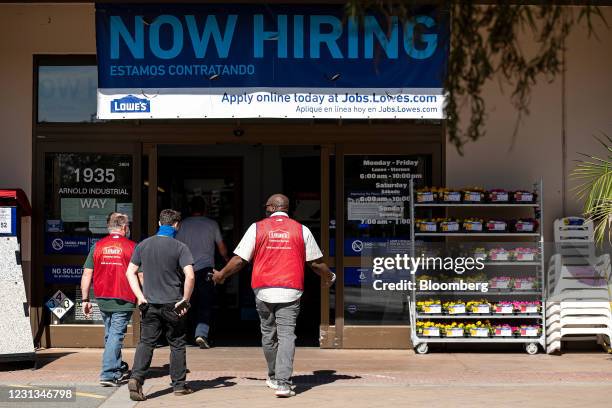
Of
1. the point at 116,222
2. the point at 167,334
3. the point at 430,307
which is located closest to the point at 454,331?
the point at 430,307

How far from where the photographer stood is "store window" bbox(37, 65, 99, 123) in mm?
11117

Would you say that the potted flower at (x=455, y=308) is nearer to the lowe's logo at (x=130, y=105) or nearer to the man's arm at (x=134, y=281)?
the man's arm at (x=134, y=281)

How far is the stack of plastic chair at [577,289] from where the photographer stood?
34.5 feet

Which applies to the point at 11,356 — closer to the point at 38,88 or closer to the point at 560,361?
the point at 38,88

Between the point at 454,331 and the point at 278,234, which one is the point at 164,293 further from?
the point at 454,331

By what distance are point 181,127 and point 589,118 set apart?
516 cm

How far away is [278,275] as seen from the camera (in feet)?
27.2

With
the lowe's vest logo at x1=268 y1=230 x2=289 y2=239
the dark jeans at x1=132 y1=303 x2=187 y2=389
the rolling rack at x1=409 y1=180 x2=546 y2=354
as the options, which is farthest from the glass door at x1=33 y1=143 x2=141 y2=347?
the rolling rack at x1=409 y1=180 x2=546 y2=354

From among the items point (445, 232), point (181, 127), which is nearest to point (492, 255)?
point (445, 232)

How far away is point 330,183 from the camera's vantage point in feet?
36.7

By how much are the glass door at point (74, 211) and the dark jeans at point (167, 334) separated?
298 cm

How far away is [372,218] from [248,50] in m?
2.61

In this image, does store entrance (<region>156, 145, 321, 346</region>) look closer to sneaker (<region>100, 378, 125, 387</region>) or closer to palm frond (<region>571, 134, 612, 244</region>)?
palm frond (<region>571, 134, 612, 244</region>)

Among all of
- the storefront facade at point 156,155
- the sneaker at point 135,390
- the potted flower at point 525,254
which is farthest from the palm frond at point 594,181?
the sneaker at point 135,390
